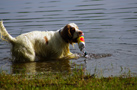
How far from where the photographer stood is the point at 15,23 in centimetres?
1439

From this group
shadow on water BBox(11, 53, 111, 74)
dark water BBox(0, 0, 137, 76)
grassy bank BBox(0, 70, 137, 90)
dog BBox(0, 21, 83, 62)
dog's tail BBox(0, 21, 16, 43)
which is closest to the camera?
grassy bank BBox(0, 70, 137, 90)

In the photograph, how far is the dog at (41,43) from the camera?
7.58 m

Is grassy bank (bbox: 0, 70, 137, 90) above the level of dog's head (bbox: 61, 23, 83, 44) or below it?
below

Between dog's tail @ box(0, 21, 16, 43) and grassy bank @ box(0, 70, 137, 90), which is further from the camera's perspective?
dog's tail @ box(0, 21, 16, 43)

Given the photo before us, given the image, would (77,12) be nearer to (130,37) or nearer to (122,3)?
(122,3)

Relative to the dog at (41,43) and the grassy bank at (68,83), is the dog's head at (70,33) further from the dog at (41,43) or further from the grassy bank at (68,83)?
the grassy bank at (68,83)

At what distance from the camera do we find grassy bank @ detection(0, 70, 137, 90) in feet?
16.1

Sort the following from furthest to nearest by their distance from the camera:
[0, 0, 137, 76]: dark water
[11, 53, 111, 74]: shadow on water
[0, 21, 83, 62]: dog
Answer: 1. [0, 21, 83, 62]: dog
2. [0, 0, 137, 76]: dark water
3. [11, 53, 111, 74]: shadow on water

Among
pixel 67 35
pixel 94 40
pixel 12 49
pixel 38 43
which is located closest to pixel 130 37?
pixel 94 40

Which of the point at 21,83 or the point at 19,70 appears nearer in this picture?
the point at 21,83

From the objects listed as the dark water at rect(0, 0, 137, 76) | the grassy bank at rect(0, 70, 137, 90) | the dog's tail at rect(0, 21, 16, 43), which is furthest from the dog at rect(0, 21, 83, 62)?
the grassy bank at rect(0, 70, 137, 90)

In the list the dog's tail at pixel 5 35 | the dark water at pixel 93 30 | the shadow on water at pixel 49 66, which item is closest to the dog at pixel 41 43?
the dog's tail at pixel 5 35

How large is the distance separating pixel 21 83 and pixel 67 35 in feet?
9.17

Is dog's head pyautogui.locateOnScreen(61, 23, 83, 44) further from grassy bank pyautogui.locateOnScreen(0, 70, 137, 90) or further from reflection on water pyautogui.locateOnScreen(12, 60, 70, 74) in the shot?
grassy bank pyautogui.locateOnScreen(0, 70, 137, 90)
